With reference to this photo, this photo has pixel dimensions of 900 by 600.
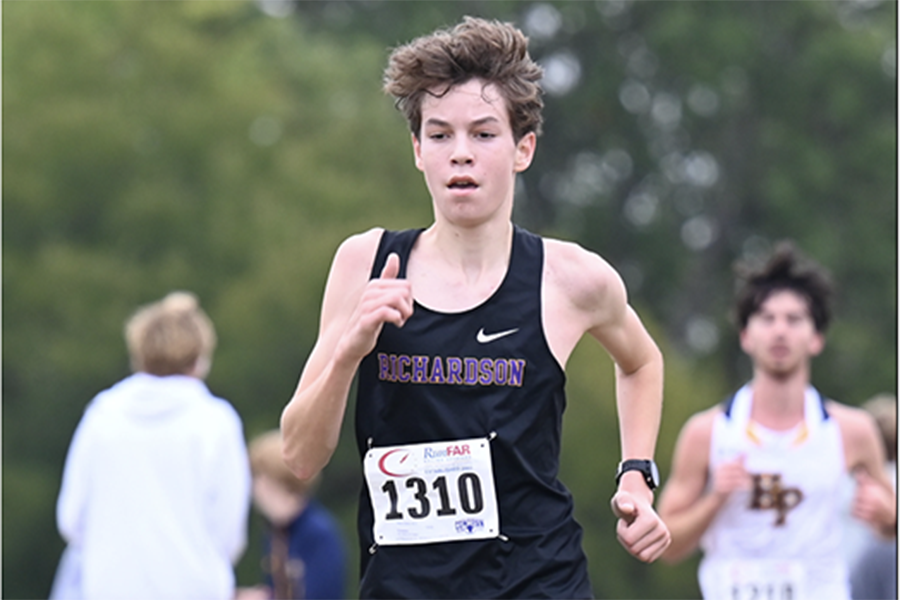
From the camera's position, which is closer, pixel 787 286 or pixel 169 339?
pixel 787 286

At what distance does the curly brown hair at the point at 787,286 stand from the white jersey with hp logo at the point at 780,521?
1.60 ft

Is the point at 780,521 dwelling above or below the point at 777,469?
below

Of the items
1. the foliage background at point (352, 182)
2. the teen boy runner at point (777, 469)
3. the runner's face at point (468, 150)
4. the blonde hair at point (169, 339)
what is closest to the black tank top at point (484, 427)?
the runner's face at point (468, 150)

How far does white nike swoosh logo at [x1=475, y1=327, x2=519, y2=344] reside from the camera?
148 inches

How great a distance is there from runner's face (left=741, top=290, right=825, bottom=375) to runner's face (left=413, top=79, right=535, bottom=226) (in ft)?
9.13

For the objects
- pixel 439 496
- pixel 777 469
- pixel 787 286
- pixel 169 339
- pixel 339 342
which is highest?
pixel 787 286

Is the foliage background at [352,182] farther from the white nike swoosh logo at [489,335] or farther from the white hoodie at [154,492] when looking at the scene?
the white nike swoosh logo at [489,335]

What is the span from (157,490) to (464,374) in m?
3.13

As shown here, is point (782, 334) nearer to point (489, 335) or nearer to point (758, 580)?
point (758, 580)

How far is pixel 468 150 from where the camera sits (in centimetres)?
377

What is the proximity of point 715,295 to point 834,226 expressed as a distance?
2.57 meters

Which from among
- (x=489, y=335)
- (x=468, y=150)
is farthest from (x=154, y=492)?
(x=468, y=150)

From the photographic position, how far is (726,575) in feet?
19.9

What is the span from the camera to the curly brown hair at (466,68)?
12.7ft
